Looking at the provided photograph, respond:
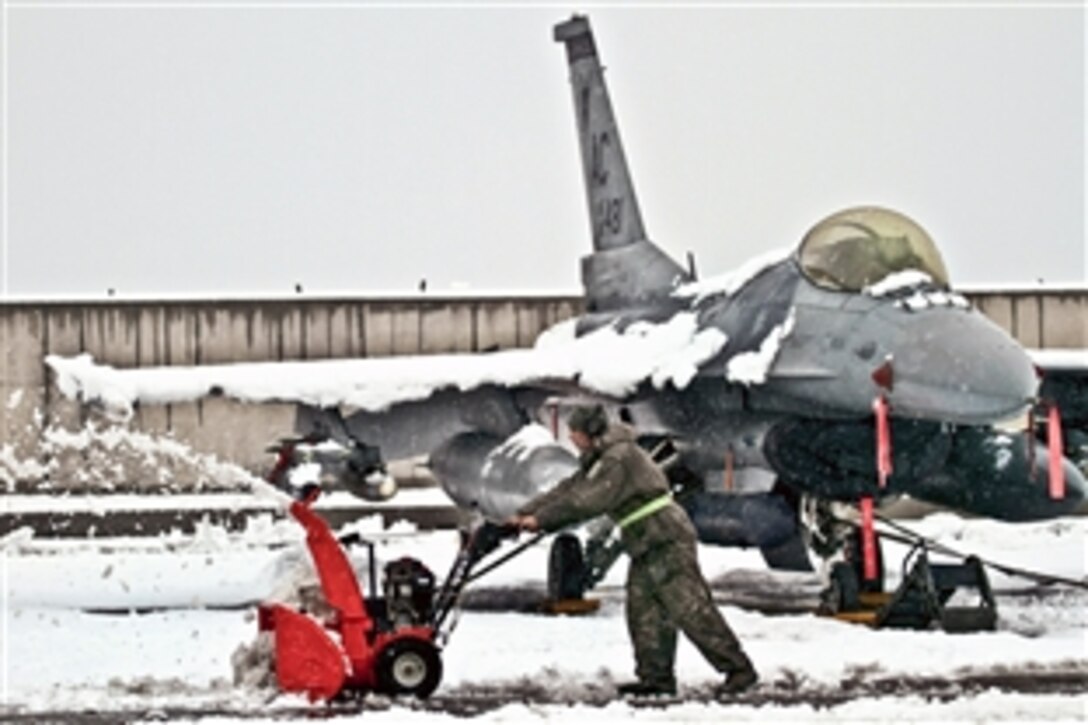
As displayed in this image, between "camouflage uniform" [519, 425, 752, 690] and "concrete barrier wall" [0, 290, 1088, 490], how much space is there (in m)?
15.8

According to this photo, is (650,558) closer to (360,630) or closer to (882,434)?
(360,630)

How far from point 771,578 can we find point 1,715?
9.66 m

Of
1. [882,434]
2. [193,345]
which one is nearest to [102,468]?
[193,345]

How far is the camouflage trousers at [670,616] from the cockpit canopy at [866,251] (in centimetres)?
473

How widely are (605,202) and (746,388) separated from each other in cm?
530

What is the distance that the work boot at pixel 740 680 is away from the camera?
9953 millimetres

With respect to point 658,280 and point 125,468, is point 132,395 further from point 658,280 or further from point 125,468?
point 125,468

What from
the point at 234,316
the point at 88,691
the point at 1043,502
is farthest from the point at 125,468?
the point at 88,691

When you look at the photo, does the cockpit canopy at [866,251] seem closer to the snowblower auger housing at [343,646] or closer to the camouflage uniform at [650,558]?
the camouflage uniform at [650,558]

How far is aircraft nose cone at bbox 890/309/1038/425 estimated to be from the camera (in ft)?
42.8

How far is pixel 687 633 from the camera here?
992cm

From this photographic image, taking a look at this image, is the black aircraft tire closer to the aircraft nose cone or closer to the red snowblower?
the aircraft nose cone

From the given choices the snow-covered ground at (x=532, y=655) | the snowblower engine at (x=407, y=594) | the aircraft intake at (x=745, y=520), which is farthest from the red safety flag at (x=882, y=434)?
the snowblower engine at (x=407, y=594)

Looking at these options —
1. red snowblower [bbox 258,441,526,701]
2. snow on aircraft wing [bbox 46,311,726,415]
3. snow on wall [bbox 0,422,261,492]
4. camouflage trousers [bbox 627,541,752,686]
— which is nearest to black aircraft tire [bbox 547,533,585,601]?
snow on aircraft wing [bbox 46,311,726,415]
